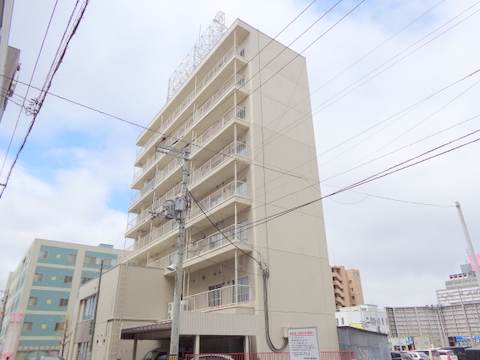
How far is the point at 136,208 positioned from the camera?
36625 millimetres

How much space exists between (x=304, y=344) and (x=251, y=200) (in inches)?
398

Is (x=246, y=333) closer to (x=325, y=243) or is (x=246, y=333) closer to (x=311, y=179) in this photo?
(x=325, y=243)

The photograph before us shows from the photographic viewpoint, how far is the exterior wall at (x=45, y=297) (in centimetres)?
5306

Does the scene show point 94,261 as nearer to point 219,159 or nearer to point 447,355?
point 219,159

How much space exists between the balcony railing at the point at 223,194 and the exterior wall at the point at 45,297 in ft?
128

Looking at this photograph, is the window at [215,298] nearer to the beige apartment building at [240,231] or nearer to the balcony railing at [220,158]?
the beige apartment building at [240,231]

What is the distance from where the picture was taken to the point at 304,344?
1235 centimetres

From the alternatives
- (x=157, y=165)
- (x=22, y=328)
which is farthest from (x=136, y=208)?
(x=22, y=328)

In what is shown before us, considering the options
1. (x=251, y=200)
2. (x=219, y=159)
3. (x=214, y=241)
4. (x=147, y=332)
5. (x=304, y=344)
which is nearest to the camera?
(x=304, y=344)

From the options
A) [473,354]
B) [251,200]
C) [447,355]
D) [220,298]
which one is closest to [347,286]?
[447,355]

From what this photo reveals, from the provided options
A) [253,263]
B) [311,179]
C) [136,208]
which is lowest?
[253,263]

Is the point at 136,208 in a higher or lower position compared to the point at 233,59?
lower

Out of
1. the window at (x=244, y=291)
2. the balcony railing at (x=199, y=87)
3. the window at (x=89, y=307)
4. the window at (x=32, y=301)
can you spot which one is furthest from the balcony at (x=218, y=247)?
the window at (x=32, y=301)

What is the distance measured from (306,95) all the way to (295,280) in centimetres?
1447
